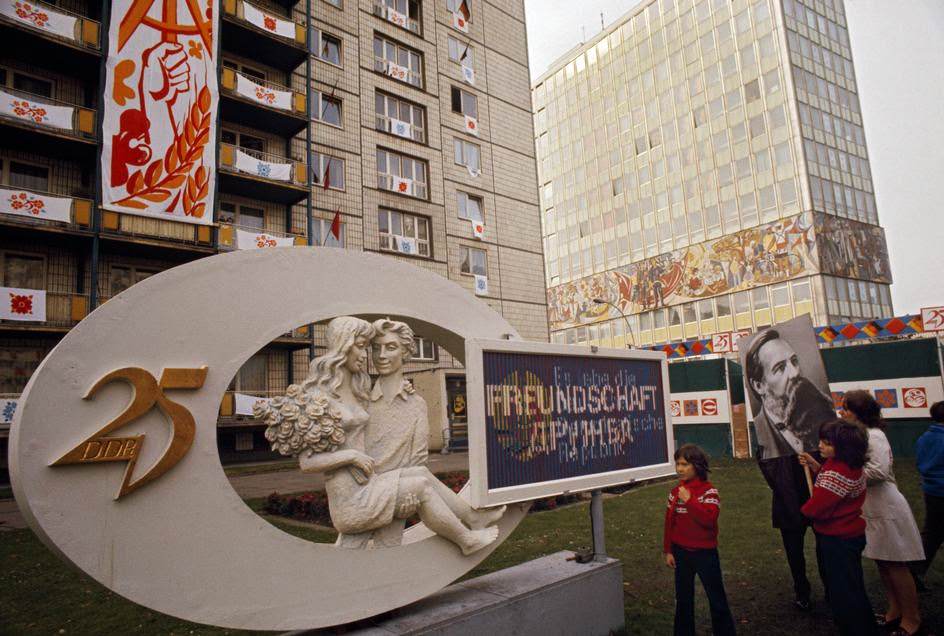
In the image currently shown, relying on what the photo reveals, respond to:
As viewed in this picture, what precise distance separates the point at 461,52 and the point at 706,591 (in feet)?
92.8

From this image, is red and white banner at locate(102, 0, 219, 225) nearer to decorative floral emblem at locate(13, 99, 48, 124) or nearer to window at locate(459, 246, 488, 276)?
decorative floral emblem at locate(13, 99, 48, 124)

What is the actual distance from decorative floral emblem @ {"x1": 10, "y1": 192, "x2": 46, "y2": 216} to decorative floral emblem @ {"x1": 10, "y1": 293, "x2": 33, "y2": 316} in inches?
86.0

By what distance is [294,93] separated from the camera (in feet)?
67.1

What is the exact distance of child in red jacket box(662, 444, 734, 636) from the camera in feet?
14.0

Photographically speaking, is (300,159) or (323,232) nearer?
(300,159)

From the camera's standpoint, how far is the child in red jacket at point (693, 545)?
4.27 meters

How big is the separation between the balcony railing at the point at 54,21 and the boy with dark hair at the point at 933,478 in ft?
68.0

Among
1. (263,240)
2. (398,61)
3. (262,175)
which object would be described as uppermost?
(398,61)

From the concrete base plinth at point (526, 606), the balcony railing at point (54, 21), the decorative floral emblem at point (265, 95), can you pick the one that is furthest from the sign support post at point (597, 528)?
the balcony railing at point (54, 21)

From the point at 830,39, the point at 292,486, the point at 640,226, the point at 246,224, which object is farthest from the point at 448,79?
the point at 830,39

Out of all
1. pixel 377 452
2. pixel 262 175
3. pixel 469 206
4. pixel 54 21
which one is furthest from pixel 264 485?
pixel 469 206

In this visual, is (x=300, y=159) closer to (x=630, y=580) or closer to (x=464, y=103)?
(x=464, y=103)

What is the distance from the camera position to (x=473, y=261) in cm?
2675

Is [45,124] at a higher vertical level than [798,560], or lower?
higher
